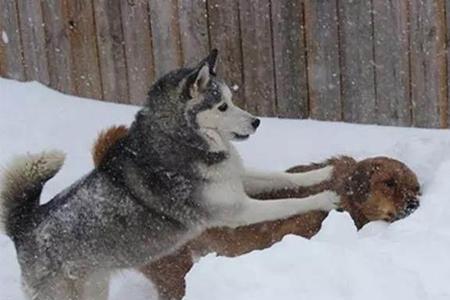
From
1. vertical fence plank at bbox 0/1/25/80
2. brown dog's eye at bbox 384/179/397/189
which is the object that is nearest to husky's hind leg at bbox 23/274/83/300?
brown dog's eye at bbox 384/179/397/189

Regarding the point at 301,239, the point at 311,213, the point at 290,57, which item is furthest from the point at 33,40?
the point at 301,239

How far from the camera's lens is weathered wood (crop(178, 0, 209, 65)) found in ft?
25.5

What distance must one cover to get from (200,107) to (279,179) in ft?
2.08

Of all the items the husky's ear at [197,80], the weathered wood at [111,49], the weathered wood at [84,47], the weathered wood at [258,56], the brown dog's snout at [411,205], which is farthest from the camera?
the weathered wood at [84,47]

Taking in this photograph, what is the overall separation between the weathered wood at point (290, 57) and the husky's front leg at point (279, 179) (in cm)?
139

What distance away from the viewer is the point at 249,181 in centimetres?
622

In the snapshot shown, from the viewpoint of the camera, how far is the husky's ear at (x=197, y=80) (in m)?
5.90

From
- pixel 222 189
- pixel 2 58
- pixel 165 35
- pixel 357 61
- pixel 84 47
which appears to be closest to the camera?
pixel 222 189

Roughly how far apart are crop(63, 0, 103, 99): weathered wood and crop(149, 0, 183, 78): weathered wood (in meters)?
0.61

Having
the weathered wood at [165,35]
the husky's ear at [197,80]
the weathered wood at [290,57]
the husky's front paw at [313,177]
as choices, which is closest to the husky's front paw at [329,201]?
the husky's front paw at [313,177]

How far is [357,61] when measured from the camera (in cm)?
714

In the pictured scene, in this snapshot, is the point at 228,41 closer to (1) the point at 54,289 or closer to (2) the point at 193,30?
(2) the point at 193,30

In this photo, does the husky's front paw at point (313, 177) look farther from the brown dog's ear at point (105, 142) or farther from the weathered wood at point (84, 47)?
the weathered wood at point (84, 47)

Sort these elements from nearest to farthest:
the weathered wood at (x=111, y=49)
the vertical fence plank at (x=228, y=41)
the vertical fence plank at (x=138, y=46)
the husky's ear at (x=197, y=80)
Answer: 1. the husky's ear at (x=197, y=80)
2. the vertical fence plank at (x=228, y=41)
3. the vertical fence plank at (x=138, y=46)
4. the weathered wood at (x=111, y=49)
